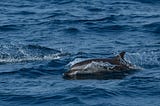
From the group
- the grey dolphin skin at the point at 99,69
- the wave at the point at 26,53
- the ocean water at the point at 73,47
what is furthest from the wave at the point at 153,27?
the grey dolphin skin at the point at 99,69

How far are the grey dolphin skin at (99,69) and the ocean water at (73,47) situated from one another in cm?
38

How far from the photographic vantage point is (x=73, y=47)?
944 inches

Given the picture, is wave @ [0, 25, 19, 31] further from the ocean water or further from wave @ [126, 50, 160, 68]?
wave @ [126, 50, 160, 68]

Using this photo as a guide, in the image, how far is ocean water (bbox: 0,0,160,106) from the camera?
712 inches

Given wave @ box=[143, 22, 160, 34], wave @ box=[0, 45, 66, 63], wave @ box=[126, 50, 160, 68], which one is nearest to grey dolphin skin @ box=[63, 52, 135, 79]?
wave @ box=[126, 50, 160, 68]

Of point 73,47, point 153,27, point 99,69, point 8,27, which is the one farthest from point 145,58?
point 8,27

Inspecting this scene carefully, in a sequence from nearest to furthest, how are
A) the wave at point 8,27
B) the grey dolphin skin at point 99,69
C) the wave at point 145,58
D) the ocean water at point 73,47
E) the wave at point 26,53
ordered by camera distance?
the ocean water at point 73,47 < the grey dolphin skin at point 99,69 < the wave at point 145,58 < the wave at point 26,53 < the wave at point 8,27

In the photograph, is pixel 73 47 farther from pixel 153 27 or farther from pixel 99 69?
pixel 153 27

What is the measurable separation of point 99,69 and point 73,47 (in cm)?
381

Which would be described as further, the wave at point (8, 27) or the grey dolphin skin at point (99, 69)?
the wave at point (8, 27)

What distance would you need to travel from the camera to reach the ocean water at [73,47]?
1808 cm

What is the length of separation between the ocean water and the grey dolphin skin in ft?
1.25

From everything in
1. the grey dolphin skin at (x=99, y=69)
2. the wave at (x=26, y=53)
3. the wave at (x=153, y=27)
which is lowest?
the wave at (x=153, y=27)

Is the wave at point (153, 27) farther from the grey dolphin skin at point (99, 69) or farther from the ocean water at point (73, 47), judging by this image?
the grey dolphin skin at point (99, 69)
